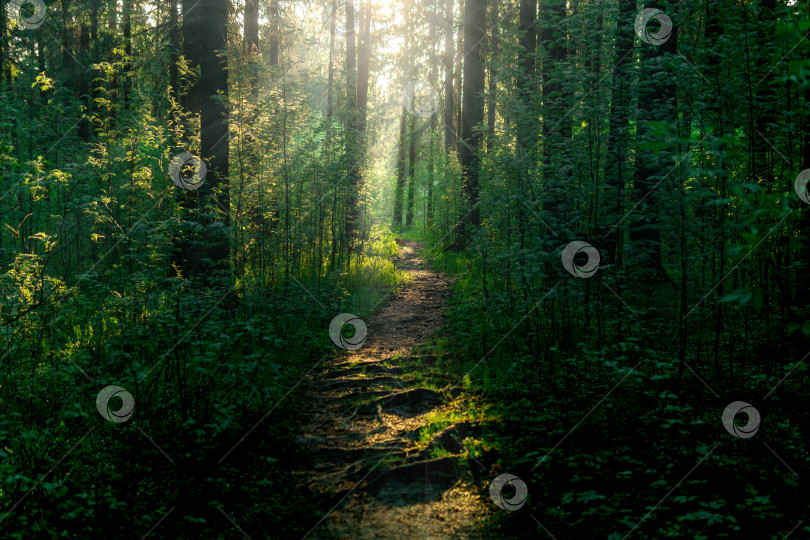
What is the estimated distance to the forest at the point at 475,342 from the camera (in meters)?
3.49

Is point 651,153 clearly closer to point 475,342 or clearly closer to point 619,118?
point 619,118

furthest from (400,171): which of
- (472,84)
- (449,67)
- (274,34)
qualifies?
(472,84)

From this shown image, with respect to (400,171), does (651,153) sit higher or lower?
lower

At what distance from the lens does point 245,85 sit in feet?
25.4

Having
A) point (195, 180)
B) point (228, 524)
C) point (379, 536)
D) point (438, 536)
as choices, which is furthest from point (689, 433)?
point (195, 180)

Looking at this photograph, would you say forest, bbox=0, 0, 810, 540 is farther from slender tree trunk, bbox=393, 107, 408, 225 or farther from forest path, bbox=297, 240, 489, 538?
slender tree trunk, bbox=393, 107, 408, 225

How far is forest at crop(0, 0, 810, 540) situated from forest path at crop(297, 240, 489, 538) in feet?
0.10

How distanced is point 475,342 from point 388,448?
3.01 m

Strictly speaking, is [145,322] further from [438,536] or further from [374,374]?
[438,536]

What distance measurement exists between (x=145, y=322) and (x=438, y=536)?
4.57m

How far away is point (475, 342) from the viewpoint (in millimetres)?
7262

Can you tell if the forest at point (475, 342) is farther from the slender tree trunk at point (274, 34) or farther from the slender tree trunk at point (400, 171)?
the slender tree trunk at point (400, 171)

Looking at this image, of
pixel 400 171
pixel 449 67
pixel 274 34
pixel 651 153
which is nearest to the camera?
pixel 651 153

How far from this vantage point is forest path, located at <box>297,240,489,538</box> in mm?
3586
